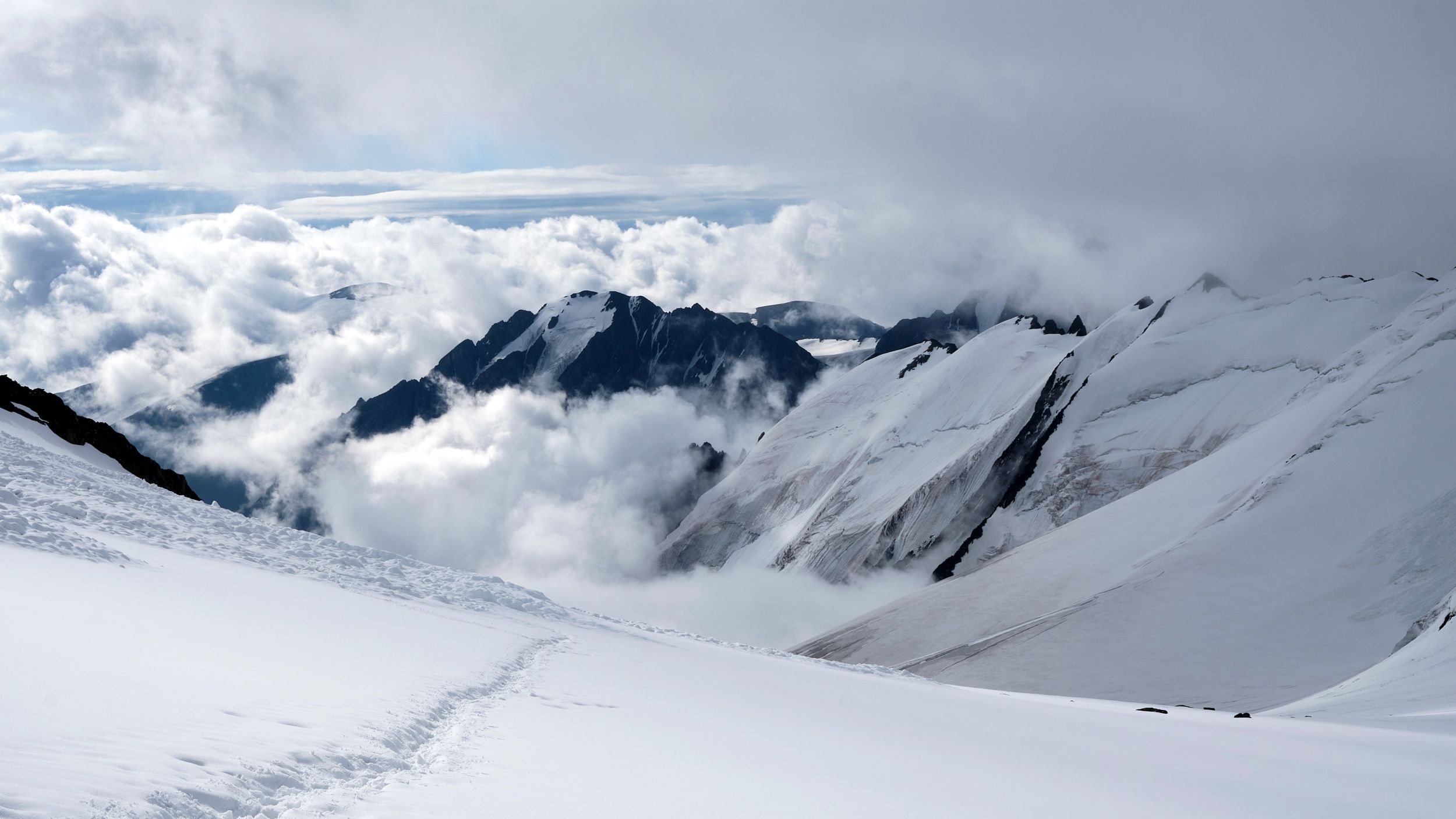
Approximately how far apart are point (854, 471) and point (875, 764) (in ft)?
490

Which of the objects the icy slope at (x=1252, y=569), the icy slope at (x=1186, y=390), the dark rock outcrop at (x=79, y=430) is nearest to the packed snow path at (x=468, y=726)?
the dark rock outcrop at (x=79, y=430)

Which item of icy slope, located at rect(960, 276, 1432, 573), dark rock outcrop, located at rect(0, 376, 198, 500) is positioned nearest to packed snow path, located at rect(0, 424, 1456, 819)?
dark rock outcrop, located at rect(0, 376, 198, 500)

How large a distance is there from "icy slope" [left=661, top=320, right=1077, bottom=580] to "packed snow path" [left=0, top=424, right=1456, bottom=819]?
103 m

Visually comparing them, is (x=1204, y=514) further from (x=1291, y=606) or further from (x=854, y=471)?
(x=854, y=471)

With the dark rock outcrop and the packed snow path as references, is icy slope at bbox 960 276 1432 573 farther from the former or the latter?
the dark rock outcrop

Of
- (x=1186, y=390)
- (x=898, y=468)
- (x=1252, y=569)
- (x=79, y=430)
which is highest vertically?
(x=1186, y=390)

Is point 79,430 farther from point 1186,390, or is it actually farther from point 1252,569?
point 1186,390

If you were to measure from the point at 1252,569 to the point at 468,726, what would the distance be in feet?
225

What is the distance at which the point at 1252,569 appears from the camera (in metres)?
65.3

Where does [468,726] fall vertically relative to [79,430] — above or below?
above

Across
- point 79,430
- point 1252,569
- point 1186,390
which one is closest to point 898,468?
point 1186,390

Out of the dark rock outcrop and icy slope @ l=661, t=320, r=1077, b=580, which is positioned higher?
the dark rock outcrop

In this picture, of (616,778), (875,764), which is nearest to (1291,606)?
(875,764)

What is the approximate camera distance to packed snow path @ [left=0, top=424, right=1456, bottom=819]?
349 inches
